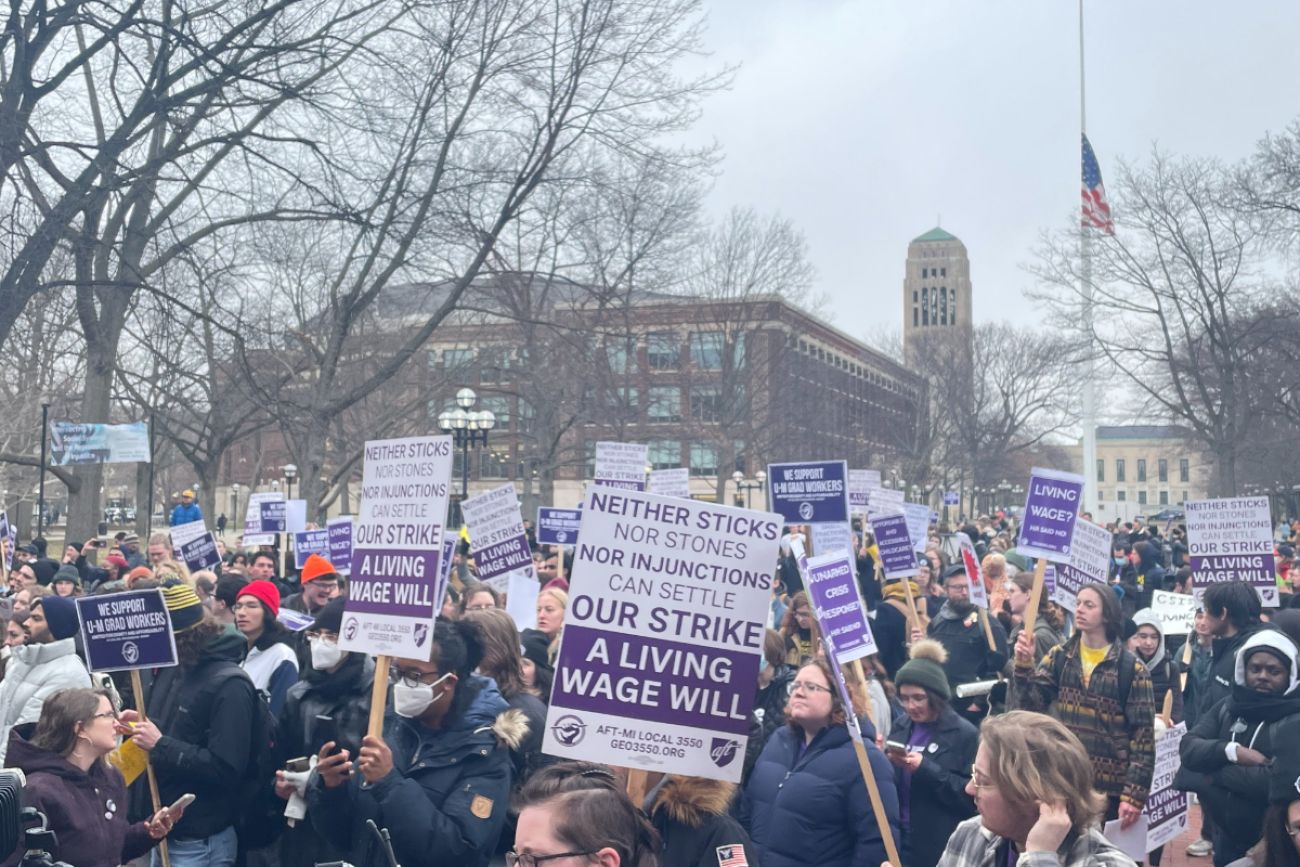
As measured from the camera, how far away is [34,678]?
6684mm

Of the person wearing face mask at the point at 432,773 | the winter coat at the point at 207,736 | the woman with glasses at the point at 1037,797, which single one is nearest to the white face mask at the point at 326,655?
the winter coat at the point at 207,736

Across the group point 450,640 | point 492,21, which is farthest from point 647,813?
point 492,21

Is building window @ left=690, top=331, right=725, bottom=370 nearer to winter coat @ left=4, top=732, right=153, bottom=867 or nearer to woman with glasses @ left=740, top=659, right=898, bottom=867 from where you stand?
woman with glasses @ left=740, top=659, right=898, bottom=867

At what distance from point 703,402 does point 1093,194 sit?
64.5 ft

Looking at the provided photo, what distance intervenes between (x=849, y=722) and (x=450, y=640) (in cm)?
147

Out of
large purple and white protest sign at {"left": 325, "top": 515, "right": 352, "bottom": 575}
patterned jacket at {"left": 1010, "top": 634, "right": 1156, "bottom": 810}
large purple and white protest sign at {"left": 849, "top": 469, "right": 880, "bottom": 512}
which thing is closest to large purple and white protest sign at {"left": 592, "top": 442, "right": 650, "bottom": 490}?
large purple and white protest sign at {"left": 325, "top": 515, "right": 352, "bottom": 575}

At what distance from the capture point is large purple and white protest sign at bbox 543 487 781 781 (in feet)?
14.5

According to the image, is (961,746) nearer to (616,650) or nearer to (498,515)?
(616,650)

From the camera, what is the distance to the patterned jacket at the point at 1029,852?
144 inches

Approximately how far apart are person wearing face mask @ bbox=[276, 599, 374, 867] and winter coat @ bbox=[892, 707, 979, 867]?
2.34m

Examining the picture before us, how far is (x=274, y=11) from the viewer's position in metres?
16.0

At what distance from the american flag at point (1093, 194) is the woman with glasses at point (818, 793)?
31.3 m

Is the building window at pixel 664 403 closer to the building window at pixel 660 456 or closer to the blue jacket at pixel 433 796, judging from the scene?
the building window at pixel 660 456

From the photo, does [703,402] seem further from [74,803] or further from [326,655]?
[74,803]
